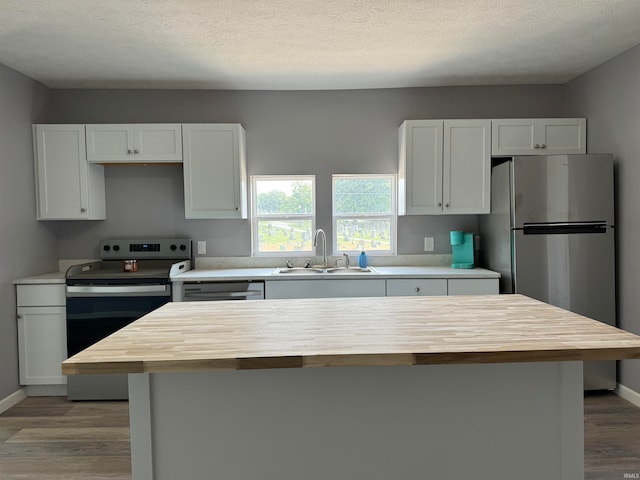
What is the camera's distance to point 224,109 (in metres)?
3.90

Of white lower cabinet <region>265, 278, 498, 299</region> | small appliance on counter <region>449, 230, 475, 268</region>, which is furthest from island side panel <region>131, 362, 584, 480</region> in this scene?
small appliance on counter <region>449, 230, 475, 268</region>

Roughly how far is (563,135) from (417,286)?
1774 millimetres

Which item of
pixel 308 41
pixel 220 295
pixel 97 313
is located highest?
pixel 308 41

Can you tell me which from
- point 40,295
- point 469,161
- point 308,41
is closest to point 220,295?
point 40,295

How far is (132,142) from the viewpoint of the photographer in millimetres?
3539

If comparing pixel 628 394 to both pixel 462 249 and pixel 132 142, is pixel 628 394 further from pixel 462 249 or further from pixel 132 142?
pixel 132 142

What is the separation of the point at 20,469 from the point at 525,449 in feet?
8.51

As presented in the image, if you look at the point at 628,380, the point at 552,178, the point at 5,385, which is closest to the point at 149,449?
the point at 5,385

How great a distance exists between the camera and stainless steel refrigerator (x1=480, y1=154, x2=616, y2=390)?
3164mm

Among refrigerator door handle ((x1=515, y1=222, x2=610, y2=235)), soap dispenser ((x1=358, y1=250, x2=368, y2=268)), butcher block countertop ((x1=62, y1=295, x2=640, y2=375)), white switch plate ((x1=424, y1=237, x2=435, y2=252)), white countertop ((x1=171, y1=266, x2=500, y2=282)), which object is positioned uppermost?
refrigerator door handle ((x1=515, y1=222, x2=610, y2=235))

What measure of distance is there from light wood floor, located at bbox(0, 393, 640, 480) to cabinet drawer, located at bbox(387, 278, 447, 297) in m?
1.29

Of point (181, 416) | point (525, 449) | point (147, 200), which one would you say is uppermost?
point (147, 200)

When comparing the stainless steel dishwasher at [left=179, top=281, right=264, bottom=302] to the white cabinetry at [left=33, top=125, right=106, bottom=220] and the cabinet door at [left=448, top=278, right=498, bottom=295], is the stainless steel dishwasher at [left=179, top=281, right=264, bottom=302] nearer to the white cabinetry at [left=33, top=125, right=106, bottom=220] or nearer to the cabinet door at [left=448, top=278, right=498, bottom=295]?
the white cabinetry at [left=33, top=125, right=106, bottom=220]

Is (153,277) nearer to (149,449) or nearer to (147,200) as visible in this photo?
(147,200)
